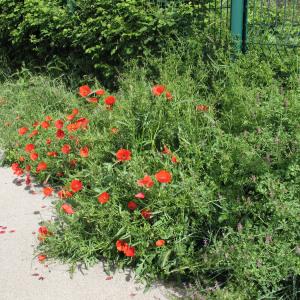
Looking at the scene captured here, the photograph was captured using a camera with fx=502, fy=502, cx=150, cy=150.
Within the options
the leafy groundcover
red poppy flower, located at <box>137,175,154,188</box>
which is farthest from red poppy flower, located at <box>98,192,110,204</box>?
red poppy flower, located at <box>137,175,154,188</box>

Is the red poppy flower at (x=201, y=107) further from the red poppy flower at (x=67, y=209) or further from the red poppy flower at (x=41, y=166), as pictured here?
the red poppy flower at (x=41, y=166)

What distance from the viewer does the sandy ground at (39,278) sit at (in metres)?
2.99

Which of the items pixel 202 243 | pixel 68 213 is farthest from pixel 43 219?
pixel 202 243

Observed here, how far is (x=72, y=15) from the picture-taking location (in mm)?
5992

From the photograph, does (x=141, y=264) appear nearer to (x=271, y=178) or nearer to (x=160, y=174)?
(x=160, y=174)

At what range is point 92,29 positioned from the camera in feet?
18.4

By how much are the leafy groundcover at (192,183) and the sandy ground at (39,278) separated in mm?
98

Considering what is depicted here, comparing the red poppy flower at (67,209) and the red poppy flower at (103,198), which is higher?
the red poppy flower at (103,198)

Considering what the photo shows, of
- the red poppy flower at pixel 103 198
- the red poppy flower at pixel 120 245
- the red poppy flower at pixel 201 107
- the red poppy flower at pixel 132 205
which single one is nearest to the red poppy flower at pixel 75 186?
the red poppy flower at pixel 103 198

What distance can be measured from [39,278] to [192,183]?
3.72 feet

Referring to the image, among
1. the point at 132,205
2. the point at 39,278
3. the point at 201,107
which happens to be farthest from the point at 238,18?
the point at 39,278

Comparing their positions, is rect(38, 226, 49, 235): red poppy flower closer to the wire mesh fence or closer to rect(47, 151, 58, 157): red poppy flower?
rect(47, 151, 58, 157): red poppy flower

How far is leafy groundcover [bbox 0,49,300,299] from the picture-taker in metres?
2.76

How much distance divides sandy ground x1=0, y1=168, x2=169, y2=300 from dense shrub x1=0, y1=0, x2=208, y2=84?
2212 mm
